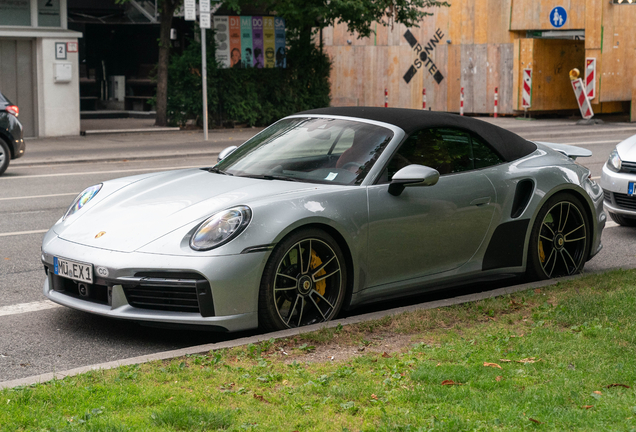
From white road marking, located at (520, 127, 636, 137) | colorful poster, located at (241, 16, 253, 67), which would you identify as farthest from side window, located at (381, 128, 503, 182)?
colorful poster, located at (241, 16, 253, 67)

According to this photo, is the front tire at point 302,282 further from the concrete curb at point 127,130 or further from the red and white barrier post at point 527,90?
the red and white barrier post at point 527,90

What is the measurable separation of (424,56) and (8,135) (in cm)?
1916

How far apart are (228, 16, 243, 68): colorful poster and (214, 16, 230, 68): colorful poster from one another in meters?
0.15

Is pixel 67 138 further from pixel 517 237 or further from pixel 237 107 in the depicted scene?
pixel 517 237

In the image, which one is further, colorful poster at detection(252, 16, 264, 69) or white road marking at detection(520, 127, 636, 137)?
colorful poster at detection(252, 16, 264, 69)

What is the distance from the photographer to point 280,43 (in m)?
24.9

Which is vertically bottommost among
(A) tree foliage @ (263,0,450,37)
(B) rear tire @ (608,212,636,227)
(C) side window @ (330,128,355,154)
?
(B) rear tire @ (608,212,636,227)

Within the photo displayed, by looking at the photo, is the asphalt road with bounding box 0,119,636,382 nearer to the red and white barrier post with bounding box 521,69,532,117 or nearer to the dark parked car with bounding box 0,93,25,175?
the dark parked car with bounding box 0,93,25,175

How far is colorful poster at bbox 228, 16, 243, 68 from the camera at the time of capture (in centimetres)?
2385

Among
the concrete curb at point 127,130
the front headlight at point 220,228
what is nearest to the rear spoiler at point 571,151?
the front headlight at point 220,228

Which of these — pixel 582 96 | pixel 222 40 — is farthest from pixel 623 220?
pixel 582 96

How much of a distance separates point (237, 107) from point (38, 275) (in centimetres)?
1722

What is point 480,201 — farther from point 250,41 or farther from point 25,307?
point 250,41

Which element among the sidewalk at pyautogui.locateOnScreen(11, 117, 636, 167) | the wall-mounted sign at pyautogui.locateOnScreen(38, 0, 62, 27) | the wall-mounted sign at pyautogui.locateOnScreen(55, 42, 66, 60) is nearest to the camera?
the sidewalk at pyautogui.locateOnScreen(11, 117, 636, 167)
